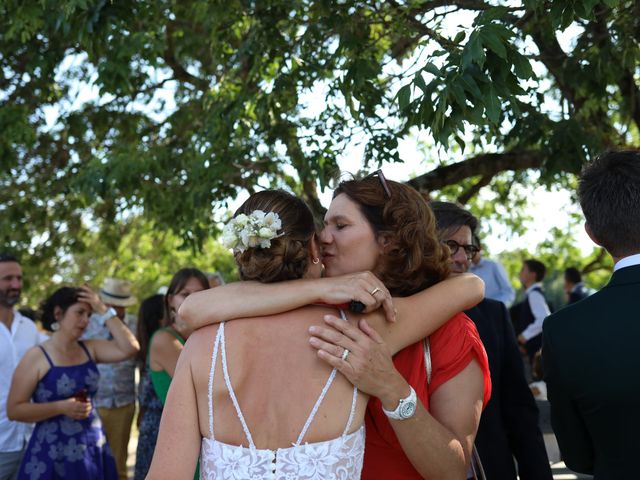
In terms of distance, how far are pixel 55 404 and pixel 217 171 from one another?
241cm

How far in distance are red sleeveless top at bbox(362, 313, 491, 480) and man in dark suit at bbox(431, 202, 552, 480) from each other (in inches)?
30.2

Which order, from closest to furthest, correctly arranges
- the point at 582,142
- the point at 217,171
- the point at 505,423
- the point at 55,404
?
the point at 505,423 < the point at 55,404 < the point at 582,142 < the point at 217,171

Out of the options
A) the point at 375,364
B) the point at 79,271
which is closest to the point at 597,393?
the point at 375,364

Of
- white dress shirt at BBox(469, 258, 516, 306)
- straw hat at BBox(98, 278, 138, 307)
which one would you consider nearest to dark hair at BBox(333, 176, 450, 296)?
white dress shirt at BBox(469, 258, 516, 306)

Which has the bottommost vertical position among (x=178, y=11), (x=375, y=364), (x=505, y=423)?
(x=505, y=423)

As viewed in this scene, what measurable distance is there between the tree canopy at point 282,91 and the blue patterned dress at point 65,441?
2.14m

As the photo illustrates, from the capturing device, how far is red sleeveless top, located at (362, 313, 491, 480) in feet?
8.97

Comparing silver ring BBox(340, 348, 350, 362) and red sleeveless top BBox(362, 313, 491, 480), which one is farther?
red sleeveless top BBox(362, 313, 491, 480)

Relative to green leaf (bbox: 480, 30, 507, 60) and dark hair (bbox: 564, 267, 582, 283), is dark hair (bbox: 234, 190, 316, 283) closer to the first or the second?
green leaf (bbox: 480, 30, 507, 60)

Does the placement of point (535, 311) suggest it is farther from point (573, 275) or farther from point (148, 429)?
point (148, 429)

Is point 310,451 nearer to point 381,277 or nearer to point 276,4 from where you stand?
point 381,277

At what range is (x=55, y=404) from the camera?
5.74m

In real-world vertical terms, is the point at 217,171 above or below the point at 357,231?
above

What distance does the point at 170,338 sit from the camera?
5480mm
